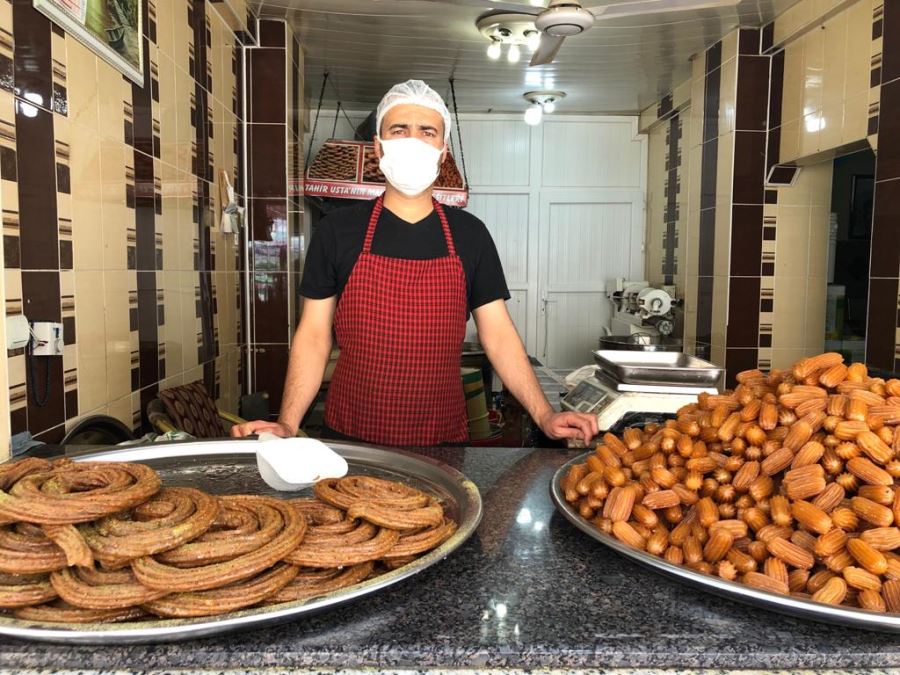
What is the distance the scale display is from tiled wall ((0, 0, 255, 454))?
1628mm

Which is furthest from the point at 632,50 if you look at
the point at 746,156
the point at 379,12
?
the point at 379,12

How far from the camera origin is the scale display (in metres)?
2.26

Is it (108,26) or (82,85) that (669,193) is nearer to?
(108,26)

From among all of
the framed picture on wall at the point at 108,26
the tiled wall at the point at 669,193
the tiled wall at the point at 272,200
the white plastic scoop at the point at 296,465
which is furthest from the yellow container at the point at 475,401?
the white plastic scoop at the point at 296,465

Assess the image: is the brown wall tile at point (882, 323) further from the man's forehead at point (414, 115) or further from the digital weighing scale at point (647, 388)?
the man's forehead at point (414, 115)

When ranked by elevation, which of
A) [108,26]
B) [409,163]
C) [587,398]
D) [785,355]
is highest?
[108,26]

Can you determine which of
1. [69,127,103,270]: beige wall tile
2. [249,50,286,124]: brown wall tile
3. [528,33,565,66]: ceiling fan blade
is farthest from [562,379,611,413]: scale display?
[249,50,286,124]: brown wall tile

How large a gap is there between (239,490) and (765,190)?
14.9 ft

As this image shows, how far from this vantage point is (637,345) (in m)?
4.90

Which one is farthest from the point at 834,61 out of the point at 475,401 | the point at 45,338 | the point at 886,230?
the point at 45,338

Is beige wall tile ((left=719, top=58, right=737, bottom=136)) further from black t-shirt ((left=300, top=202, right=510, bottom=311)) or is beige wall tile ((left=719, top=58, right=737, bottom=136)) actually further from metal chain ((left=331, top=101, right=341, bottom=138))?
metal chain ((left=331, top=101, right=341, bottom=138))

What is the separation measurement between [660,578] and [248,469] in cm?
81

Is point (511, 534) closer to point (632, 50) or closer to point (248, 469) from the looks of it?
point (248, 469)

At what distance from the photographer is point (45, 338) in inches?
78.4
